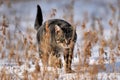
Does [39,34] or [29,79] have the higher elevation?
[39,34]

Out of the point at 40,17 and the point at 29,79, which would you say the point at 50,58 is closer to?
the point at 29,79

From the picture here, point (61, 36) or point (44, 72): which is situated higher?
point (61, 36)

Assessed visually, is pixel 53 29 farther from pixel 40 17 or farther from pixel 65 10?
pixel 65 10

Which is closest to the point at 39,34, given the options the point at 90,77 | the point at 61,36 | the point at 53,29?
the point at 53,29

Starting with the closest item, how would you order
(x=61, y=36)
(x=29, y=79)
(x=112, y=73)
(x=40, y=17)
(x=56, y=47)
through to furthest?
(x=29, y=79)
(x=112, y=73)
(x=61, y=36)
(x=56, y=47)
(x=40, y=17)

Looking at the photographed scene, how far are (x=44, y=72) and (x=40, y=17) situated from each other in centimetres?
322

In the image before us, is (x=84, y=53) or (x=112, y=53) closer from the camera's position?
(x=84, y=53)

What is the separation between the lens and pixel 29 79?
4742 mm

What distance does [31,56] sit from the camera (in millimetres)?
4801

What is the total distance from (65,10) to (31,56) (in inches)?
37.7

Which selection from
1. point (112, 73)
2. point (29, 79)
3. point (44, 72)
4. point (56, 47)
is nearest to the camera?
point (44, 72)

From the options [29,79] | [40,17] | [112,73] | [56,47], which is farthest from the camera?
[40,17]

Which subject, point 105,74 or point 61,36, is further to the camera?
point 61,36

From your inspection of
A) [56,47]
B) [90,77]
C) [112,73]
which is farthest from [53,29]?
[90,77]
